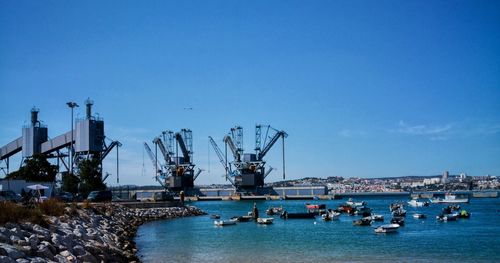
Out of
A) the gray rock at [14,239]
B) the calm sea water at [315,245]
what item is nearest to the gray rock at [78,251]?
the gray rock at [14,239]

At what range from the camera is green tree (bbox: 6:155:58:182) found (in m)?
72.9

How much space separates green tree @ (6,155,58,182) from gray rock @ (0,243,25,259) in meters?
59.2

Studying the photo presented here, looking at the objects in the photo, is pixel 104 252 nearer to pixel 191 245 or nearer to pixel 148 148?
pixel 191 245

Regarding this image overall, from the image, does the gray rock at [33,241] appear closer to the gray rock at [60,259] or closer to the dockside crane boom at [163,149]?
the gray rock at [60,259]

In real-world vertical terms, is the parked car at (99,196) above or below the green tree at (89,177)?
below

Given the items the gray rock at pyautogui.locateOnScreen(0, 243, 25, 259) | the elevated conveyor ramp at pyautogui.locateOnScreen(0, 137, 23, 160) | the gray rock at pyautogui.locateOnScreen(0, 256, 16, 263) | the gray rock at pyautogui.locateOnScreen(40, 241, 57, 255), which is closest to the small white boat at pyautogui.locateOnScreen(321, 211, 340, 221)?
the gray rock at pyautogui.locateOnScreen(40, 241, 57, 255)

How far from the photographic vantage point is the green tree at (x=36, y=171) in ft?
239

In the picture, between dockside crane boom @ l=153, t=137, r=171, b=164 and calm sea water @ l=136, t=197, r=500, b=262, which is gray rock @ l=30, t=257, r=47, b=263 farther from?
dockside crane boom @ l=153, t=137, r=171, b=164

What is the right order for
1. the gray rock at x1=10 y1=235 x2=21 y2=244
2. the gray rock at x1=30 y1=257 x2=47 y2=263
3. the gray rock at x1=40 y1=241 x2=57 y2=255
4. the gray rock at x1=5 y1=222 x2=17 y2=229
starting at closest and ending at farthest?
the gray rock at x1=30 y1=257 x2=47 y2=263 < the gray rock at x1=10 y1=235 x2=21 y2=244 < the gray rock at x1=40 y1=241 x2=57 y2=255 < the gray rock at x1=5 y1=222 x2=17 y2=229

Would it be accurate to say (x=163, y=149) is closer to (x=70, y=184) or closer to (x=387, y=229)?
(x=70, y=184)

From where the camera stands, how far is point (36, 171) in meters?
74.2

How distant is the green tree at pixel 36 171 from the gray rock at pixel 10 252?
59153 mm

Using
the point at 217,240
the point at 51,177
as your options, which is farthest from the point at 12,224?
the point at 51,177

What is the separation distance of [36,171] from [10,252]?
62264 mm
